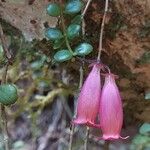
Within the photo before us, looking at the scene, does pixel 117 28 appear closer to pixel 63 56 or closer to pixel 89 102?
pixel 63 56

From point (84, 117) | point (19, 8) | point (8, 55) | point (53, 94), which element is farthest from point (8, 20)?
point (53, 94)

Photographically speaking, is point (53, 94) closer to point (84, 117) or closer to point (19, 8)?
point (19, 8)

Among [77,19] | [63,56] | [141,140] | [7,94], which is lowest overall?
[141,140]

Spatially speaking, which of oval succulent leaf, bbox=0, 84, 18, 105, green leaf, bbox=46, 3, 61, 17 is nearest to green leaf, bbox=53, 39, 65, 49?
green leaf, bbox=46, 3, 61, 17

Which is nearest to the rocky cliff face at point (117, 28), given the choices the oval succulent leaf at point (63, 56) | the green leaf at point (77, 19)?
the green leaf at point (77, 19)

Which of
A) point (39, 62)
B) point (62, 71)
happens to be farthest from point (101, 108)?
point (62, 71)

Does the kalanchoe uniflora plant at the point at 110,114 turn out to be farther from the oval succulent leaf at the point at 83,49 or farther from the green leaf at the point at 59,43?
the green leaf at the point at 59,43
